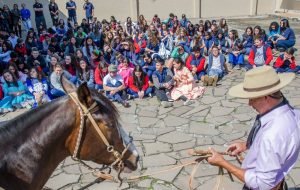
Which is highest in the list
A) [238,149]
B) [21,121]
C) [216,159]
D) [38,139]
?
[21,121]

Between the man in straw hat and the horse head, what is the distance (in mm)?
903

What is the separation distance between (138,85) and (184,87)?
1.34 meters

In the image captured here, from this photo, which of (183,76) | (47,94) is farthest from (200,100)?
(47,94)

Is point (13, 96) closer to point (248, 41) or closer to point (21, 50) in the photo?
point (21, 50)

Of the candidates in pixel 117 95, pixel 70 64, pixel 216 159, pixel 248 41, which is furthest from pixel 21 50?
pixel 216 159

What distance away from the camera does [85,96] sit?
3033mm

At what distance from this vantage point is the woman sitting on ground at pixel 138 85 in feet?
33.0

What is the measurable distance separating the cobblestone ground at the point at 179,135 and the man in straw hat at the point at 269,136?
82.2 inches

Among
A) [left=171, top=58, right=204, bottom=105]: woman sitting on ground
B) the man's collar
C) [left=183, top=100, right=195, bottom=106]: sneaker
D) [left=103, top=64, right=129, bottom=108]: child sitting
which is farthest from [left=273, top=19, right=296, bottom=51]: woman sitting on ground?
the man's collar

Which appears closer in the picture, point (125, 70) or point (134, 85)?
point (134, 85)

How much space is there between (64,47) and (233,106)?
7863mm

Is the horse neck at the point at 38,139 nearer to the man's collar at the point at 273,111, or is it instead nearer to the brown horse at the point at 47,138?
the brown horse at the point at 47,138

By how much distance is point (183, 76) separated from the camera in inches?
397

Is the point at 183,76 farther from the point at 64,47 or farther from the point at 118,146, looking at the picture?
the point at 118,146
